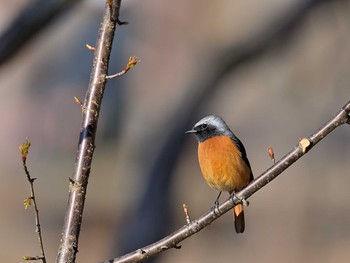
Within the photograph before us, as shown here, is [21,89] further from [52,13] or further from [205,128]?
[205,128]

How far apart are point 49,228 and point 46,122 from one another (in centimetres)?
149

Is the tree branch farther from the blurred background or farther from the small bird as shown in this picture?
the blurred background

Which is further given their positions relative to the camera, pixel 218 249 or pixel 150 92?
pixel 150 92

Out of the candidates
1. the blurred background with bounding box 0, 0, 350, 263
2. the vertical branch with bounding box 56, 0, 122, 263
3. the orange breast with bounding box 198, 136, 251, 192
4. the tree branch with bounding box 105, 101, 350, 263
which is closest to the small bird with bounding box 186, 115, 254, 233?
the orange breast with bounding box 198, 136, 251, 192

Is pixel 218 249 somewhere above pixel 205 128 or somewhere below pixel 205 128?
above

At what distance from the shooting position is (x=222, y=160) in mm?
3008

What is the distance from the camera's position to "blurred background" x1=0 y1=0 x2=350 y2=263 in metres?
5.38

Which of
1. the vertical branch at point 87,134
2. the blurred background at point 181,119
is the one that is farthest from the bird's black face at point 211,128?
the blurred background at point 181,119

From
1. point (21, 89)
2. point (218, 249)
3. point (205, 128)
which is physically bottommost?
point (205, 128)

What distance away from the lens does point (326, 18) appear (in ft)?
18.6

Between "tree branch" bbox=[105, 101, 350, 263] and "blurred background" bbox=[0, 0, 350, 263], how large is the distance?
8.12 feet

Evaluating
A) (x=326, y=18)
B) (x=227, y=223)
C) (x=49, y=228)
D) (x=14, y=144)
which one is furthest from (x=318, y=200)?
(x=14, y=144)

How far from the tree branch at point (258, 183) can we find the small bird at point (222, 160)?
89 centimetres

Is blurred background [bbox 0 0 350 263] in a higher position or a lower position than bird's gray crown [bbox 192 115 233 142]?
higher
